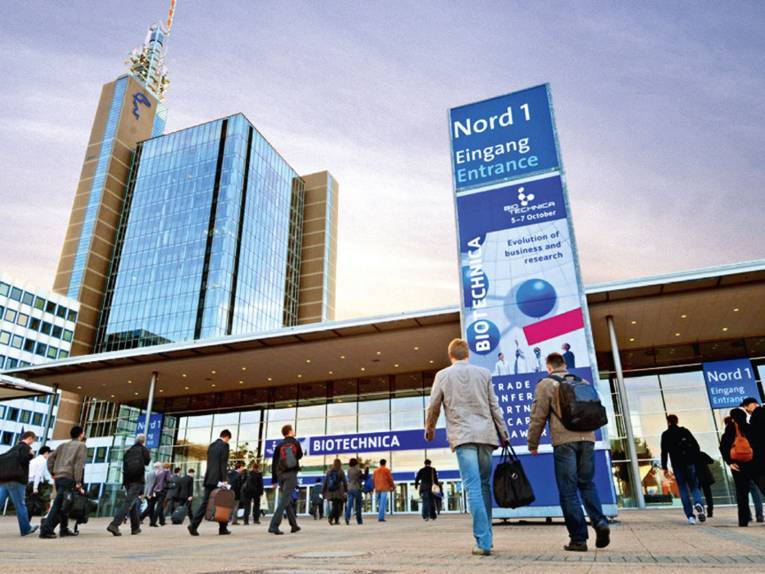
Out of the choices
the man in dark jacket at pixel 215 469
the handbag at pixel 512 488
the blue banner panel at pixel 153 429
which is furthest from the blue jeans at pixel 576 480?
the blue banner panel at pixel 153 429

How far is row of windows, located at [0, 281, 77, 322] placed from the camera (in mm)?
66000

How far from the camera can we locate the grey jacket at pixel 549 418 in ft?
15.3

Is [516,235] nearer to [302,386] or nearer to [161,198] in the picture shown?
[302,386]

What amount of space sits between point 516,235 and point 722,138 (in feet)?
40.2

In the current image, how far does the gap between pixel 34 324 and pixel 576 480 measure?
79270 mm

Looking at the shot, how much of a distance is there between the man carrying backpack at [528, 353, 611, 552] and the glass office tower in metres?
58.1

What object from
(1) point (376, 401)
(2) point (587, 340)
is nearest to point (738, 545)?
(2) point (587, 340)

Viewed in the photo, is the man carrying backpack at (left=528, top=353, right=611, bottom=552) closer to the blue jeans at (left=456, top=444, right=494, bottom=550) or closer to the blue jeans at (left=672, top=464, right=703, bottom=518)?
the blue jeans at (left=456, top=444, right=494, bottom=550)

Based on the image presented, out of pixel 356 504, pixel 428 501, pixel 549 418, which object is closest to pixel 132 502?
pixel 356 504

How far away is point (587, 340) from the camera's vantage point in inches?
400

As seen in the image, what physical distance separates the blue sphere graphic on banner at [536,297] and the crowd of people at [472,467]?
2467 mm

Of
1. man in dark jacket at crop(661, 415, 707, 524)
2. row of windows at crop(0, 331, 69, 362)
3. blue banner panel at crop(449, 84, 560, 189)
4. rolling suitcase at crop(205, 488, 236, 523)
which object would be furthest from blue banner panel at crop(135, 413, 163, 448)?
row of windows at crop(0, 331, 69, 362)

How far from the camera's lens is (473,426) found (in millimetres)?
4547

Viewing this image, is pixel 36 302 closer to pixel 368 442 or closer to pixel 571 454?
pixel 368 442
